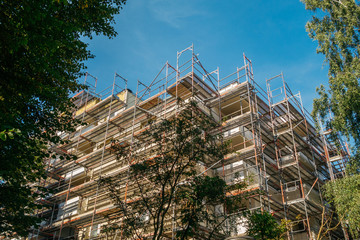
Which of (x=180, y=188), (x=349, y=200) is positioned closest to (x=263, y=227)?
(x=180, y=188)

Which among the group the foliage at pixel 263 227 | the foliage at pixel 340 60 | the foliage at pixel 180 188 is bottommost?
the foliage at pixel 263 227

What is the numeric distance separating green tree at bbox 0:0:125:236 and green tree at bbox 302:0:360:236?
1080 centimetres

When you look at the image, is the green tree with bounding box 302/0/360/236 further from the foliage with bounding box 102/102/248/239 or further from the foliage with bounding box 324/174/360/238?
the foliage with bounding box 102/102/248/239

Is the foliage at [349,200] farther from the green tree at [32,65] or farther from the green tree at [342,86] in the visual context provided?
the green tree at [32,65]

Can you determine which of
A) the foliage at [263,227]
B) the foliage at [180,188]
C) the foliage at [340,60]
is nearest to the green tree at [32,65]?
the foliage at [180,188]

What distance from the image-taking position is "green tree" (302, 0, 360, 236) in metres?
15.1

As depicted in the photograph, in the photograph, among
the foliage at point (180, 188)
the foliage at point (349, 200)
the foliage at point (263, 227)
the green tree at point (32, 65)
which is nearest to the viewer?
the green tree at point (32, 65)

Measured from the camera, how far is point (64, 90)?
1237 centimetres

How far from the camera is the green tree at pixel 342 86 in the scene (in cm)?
1513

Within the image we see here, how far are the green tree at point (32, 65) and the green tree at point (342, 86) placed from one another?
1080 cm

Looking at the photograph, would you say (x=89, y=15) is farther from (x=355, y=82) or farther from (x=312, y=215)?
(x=312, y=215)

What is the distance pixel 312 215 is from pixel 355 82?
6.74 m

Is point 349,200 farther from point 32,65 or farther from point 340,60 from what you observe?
point 32,65

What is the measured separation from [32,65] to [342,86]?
1362 centimetres
